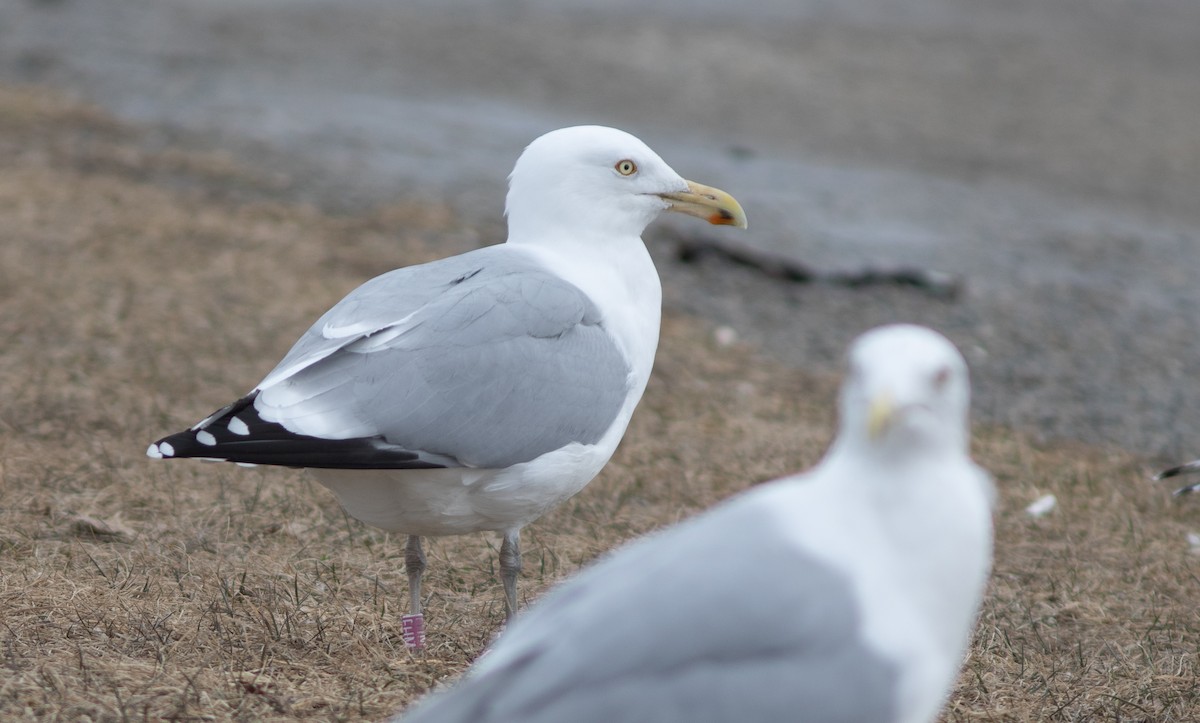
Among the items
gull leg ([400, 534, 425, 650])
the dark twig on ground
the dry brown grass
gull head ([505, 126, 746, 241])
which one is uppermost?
gull head ([505, 126, 746, 241])

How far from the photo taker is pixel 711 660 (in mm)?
2207

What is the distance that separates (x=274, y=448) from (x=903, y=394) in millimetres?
1664

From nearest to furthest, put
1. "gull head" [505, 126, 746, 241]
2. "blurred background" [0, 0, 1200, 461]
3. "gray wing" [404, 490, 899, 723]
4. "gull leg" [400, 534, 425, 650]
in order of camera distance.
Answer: "gray wing" [404, 490, 899, 723]
"gull leg" [400, 534, 425, 650]
"gull head" [505, 126, 746, 241]
"blurred background" [0, 0, 1200, 461]

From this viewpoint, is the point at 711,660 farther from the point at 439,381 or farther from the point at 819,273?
the point at 819,273

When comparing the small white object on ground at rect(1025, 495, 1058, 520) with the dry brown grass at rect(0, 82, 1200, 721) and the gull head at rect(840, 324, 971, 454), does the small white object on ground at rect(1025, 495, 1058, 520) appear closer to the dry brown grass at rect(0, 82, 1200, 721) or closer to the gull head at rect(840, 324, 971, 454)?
the dry brown grass at rect(0, 82, 1200, 721)

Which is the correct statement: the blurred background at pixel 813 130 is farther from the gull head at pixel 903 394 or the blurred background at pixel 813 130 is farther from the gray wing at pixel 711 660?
the gray wing at pixel 711 660

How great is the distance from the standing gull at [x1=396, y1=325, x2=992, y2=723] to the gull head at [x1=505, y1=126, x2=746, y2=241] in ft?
6.01

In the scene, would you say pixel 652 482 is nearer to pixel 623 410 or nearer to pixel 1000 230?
pixel 623 410

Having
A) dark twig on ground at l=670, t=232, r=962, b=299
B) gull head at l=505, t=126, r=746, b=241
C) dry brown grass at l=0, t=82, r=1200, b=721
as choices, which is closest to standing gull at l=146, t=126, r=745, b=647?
gull head at l=505, t=126, r=746, b=241

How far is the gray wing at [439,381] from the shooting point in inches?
133

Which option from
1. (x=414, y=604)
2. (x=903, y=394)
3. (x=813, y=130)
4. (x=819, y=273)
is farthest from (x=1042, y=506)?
(x=813, y=130)

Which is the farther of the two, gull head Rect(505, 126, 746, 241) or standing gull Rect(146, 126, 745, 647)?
gull head Rect(505, 126, 746, 241)

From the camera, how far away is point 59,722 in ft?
9.89

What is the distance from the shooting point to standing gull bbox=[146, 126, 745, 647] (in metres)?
3.39
